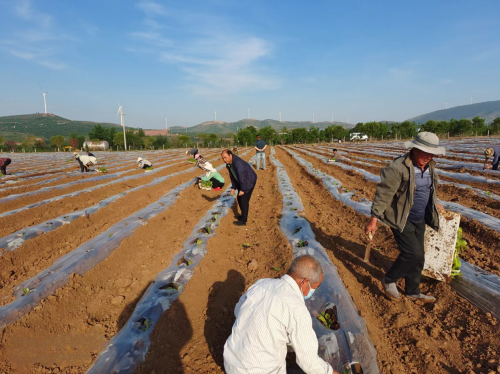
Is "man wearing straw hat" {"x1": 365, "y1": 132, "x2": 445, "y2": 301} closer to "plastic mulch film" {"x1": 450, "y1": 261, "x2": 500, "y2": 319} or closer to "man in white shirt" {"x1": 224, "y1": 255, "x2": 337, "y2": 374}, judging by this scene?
"plastic mulch film" {"x1": 450, "y1": 261, "x2": 500, "y2": 319}

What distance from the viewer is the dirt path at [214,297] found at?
2812 mm

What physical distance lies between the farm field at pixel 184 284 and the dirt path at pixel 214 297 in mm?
17

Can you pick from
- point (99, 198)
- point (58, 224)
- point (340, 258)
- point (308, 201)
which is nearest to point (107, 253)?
point (58, 224)

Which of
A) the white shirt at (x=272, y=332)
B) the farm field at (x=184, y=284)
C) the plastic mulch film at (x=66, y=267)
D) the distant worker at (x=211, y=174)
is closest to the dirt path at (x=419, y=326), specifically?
the farm field at (x=184, y=284)

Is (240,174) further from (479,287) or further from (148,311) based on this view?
(479,287)

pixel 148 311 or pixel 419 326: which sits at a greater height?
pixel 148 311

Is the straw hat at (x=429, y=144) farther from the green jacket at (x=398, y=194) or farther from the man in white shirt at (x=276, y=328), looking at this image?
the man in white shirt at (x=276, y=328)

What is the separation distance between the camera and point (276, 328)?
1823mm

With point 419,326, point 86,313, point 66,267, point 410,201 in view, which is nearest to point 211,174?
point 66,267

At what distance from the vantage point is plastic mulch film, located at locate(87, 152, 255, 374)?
2.66 m

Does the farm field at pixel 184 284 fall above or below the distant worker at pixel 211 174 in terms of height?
below

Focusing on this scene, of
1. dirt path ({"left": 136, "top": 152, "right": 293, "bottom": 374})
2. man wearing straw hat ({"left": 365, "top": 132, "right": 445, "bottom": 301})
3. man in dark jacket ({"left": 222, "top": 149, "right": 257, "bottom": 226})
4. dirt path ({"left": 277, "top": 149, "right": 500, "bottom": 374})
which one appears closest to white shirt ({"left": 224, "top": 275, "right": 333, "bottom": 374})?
dirt path ({"left": 136, "top": 152, "right": 293, "bottom": 374})

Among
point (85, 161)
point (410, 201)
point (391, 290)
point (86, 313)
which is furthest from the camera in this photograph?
point (85, 161)

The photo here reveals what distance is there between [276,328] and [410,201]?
7.11ft
